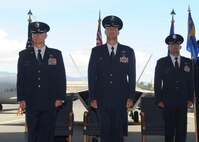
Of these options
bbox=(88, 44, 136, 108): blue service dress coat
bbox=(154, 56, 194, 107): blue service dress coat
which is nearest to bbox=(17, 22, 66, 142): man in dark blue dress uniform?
bbox=(88, 44, 136, 108): blue service dress coat

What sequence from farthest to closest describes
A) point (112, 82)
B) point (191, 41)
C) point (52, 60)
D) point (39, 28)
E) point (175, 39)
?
point (191, 41) → point (175, 39) → point (52, 60) → point (39, 28) → point (112, 82)

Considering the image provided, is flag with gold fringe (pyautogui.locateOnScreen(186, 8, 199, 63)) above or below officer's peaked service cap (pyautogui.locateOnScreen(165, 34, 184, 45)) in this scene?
above

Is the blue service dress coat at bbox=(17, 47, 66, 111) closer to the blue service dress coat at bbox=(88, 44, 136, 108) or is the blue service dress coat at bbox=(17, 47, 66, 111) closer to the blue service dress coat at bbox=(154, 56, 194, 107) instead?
the blue service dress coat at bbox=(88, 44, 136, 108)

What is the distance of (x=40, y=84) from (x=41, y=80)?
58 millimetres

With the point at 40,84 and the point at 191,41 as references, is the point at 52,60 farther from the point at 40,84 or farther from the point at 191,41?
the point at 191,41

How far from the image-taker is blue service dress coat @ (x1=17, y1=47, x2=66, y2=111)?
578cm

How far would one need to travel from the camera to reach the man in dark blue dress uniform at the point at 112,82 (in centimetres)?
555

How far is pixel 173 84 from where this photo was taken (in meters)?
6.71

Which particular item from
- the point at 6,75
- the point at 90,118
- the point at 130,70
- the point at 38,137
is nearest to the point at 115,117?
the point at 130,70

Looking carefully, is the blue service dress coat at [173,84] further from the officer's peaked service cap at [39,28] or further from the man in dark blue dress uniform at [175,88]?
the officer's peaked service cap at [39,28]

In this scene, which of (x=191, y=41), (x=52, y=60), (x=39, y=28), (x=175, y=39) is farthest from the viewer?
(x=191, y=41)

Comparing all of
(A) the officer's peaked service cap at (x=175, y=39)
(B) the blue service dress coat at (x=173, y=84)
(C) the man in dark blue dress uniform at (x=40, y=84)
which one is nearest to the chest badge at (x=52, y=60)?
(C) the man in dark blue dress uniform at (x=40, y=84)

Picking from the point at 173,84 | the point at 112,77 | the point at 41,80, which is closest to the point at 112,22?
the point at 112,77

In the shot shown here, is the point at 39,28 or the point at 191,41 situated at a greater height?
the point at 191,41
